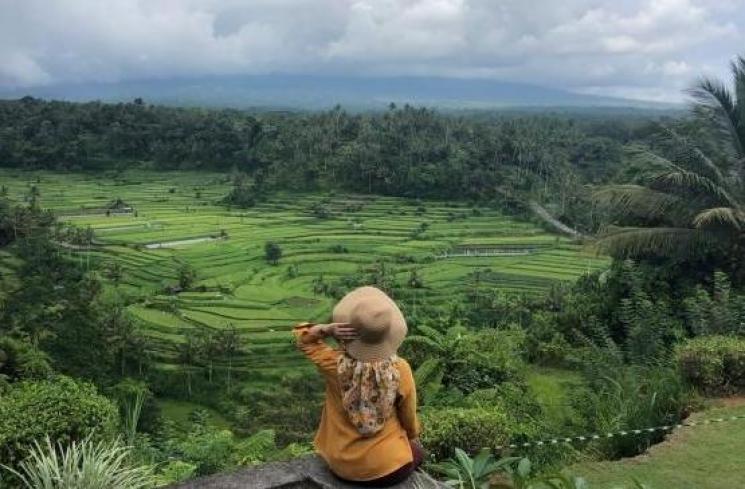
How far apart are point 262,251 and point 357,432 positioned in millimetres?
25009

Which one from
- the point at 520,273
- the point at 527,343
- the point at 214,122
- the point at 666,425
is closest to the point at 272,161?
the point at 214,122

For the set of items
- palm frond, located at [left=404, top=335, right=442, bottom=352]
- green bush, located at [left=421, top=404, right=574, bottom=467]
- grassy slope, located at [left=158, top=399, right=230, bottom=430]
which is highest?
green bush, located at [left=421, top=404, right=574, bottom=467]

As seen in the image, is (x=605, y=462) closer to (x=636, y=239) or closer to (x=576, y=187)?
(x=636, y=239)

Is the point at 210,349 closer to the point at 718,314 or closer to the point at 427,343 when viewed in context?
the point at 427,343

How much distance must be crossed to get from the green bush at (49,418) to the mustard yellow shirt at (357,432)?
141cm

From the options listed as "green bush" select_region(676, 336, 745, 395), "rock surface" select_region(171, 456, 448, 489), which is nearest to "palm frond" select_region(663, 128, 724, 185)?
"green bush" select_region(676, 336, 745, 395)

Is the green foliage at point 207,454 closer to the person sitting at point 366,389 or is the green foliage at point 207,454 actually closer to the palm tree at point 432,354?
the person sitting at point 366,389

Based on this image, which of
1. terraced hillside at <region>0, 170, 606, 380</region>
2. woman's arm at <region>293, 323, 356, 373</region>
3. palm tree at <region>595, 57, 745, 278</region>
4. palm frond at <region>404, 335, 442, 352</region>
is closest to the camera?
woman's arm at <region>293, 323, 356, 373</region>

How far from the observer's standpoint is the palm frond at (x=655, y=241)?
7.54m

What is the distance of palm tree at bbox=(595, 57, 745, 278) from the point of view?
24.6ft

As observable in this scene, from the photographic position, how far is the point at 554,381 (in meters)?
7.00

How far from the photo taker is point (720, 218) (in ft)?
23.6

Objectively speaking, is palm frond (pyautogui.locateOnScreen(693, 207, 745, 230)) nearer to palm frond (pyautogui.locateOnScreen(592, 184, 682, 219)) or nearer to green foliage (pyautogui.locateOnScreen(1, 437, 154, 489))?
palm frond (pyautogui.locateOnScreen(592, 184, 682, 219))

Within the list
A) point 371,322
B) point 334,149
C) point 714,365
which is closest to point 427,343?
point 714,365
